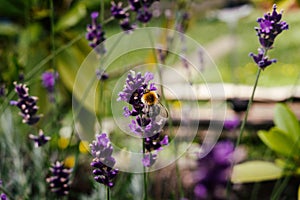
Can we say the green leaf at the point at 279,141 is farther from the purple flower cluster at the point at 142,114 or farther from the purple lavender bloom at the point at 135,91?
the purple lavender bloom at the point at 135,91

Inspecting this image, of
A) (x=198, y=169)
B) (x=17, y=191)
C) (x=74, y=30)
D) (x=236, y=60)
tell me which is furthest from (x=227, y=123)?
(x=236, y=60)

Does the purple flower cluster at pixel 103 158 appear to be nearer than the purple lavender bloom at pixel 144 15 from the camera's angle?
Yes

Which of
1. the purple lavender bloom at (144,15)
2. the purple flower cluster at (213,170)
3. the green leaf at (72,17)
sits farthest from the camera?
the green leaf at (72,17)

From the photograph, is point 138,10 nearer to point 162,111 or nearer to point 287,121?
point 162,111

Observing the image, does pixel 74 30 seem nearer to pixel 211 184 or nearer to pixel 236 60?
pixel 211 184

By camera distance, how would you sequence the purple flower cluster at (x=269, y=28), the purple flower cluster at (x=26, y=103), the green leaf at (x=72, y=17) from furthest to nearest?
the green leaf at (x=72, y=17)
the purple flower cluster at (x=26, y=103)
the purple flower cluster at (x=269, y=28)

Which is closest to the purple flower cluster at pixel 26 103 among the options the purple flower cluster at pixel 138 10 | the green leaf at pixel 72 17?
the purple flower cluster at pixel 138 10

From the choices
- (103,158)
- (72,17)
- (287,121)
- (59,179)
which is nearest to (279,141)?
(287,121)

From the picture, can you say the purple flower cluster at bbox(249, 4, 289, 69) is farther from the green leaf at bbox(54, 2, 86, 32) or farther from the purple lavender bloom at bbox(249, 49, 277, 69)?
the green leaf at bbox(54, 2, 86, 32)
